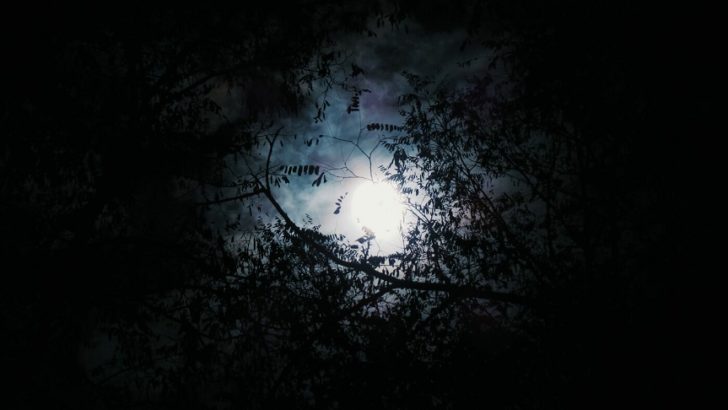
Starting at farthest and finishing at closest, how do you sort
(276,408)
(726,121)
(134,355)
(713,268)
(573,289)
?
(134,355) → (573,289) → (276,408) → (713,268) → (726,121)

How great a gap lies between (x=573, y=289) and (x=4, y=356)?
8.30 meters

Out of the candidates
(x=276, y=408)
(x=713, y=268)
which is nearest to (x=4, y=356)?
(x=276, y=408)

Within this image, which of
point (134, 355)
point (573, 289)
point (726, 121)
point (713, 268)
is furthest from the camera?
point (134, 355)

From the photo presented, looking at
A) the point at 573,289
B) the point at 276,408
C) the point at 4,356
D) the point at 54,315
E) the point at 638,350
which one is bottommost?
the point at 276,408

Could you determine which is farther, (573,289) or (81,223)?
(573,289)

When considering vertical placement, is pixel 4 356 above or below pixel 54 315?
below

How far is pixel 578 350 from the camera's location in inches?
199

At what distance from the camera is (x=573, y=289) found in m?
5.86

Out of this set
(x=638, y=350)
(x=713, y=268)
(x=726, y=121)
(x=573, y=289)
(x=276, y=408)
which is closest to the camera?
(x=726, y=121)

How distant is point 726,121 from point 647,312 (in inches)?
95.7

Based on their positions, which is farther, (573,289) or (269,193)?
(573,289)

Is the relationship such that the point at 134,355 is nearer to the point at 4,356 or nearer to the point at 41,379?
the point at 41,379

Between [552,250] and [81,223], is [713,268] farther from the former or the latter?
[81,223]

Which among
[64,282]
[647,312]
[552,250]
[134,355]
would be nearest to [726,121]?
[647,312]
